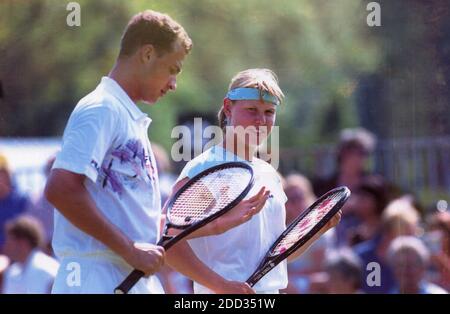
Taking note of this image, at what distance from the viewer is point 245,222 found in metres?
3.59

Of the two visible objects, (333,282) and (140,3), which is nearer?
(140,3)

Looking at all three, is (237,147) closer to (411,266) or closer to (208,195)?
(208,195)

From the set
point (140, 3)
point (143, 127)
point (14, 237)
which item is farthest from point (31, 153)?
point (143, 127)

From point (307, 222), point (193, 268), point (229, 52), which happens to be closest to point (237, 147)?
point (307, 222)

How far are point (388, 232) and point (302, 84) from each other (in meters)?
0.85

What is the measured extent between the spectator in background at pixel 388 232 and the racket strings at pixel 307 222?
4.09 ft

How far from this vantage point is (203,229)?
3518mm

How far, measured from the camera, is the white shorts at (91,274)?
10.7 feet

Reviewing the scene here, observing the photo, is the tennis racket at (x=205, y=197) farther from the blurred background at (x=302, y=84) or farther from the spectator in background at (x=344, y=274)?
the spectator in background at (x=344, y=274)

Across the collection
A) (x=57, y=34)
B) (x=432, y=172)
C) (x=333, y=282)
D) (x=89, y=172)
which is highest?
(x=57, y=34)

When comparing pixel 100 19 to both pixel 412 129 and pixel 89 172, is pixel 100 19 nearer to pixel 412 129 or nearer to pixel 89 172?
pixel 412 129

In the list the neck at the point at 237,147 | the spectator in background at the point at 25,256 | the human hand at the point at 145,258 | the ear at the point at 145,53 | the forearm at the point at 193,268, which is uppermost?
the ear at the point at 145,53

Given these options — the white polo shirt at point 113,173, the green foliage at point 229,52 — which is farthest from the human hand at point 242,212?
the green foliage at point 229,52

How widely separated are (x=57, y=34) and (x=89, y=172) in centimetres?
176
